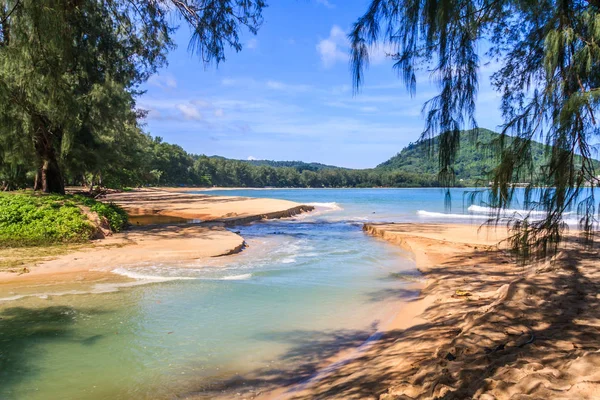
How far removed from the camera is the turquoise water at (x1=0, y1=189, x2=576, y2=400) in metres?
3.84

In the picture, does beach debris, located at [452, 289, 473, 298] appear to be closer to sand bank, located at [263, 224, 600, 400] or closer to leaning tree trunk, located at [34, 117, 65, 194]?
sand bank, located at [263, 224, 600, 400]

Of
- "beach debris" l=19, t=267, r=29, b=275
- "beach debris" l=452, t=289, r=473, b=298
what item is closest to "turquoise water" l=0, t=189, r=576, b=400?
"beach debris" l=452, t=289, r=473, b=298

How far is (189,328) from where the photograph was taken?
5.24 meters

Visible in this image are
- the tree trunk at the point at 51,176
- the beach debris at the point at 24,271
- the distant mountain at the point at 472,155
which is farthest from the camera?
the tree trunk at the point at 51,176

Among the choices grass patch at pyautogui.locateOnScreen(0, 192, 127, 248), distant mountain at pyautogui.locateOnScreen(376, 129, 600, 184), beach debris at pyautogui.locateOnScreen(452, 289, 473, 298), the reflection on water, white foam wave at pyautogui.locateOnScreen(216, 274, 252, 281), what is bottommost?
the reflection on water

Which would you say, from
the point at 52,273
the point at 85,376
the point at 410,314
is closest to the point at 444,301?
the point at 410,314

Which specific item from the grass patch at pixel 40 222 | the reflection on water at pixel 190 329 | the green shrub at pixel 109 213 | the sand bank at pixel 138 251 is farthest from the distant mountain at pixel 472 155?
the green shrub at pixel 109 213

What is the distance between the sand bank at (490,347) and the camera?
2.29m

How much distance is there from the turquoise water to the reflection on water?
0.05 feet

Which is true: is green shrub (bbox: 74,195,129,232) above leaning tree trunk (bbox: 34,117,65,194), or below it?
below

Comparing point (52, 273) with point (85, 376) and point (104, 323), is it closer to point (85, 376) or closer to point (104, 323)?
point (104, 323)

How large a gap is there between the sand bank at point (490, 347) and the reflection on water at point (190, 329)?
0.60 meters

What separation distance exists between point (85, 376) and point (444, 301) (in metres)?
4.81

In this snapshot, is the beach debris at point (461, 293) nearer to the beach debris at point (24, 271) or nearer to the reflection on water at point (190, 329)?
the reflection on water at point (190, 329)
